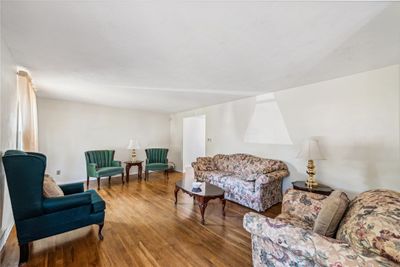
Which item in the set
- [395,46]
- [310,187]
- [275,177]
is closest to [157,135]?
[275,177]

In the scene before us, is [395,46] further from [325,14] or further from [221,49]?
[221,49]

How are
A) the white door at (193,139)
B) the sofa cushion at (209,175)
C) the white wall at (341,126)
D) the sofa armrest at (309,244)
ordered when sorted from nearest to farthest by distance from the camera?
1. the sofa armrest at (309,244)
2. the white wall at (341,126)
3. the sofa cushion at (209,175)
4. the white door at (193,139)

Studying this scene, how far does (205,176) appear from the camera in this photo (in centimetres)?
416

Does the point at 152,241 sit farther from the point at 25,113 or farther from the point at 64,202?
the point at 25,113

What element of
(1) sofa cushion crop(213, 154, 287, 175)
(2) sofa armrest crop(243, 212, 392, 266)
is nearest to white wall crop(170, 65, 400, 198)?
(1) sofa cushion crop(213, 154, 287, 175)

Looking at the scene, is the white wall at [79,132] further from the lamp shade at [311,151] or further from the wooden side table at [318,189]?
the lamp shade at [311,151]

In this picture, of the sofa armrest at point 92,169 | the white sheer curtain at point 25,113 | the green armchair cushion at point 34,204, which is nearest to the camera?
the green armchair cushion at point 34,204

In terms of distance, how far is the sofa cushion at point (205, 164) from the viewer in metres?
4.38

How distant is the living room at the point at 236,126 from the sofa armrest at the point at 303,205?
0.01 meters

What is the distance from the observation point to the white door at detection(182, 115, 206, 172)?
6.63 meters

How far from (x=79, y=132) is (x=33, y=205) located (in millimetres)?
3800

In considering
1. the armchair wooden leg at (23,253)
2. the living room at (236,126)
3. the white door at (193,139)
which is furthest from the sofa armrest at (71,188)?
the white door at (193,139)

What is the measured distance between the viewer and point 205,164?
4488 mm

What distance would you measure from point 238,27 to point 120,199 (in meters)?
3.65
